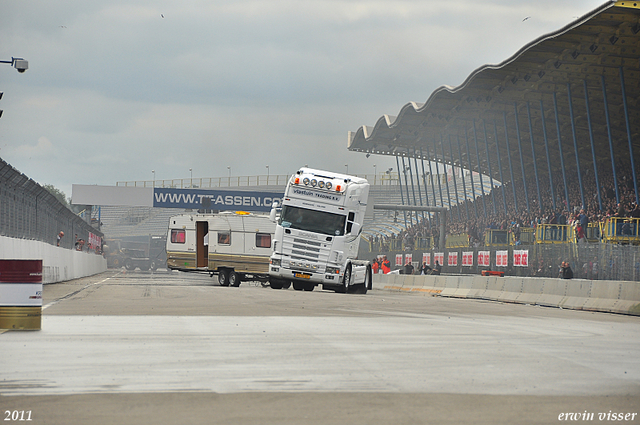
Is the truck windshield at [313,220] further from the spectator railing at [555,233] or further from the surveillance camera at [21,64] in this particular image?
the spectator railing at [555,233]

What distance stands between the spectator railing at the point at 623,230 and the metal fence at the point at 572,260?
2988 mm

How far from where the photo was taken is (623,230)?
31.0 metres

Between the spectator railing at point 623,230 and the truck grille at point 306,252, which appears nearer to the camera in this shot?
the truck grille at point 306,252

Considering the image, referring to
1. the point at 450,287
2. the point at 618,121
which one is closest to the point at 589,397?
the point at 450,287

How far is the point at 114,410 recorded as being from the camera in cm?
618

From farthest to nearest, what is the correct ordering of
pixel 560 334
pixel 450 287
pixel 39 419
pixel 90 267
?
pixel 90 267 < pixel 450 287 < pixel 560 334 < pixel 39 419

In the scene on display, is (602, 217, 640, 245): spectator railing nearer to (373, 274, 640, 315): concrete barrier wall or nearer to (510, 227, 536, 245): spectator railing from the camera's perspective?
(373, 274, 640, 315): concrete barrier wall

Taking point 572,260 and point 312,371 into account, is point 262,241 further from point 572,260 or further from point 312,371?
point 312,371

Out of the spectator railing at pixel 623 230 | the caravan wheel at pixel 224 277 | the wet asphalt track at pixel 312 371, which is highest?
the spectator railing at pixel 623 230

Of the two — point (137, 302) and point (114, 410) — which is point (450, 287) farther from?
point (114, 410)

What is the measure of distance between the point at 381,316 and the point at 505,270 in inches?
748

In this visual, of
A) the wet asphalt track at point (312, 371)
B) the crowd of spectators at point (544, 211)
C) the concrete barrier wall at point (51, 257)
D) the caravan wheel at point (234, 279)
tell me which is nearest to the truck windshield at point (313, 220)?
the caravan wheel at point (234, 279)

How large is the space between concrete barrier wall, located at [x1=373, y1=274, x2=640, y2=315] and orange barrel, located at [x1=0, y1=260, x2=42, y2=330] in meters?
13.8

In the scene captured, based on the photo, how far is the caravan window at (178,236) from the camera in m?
37.4
